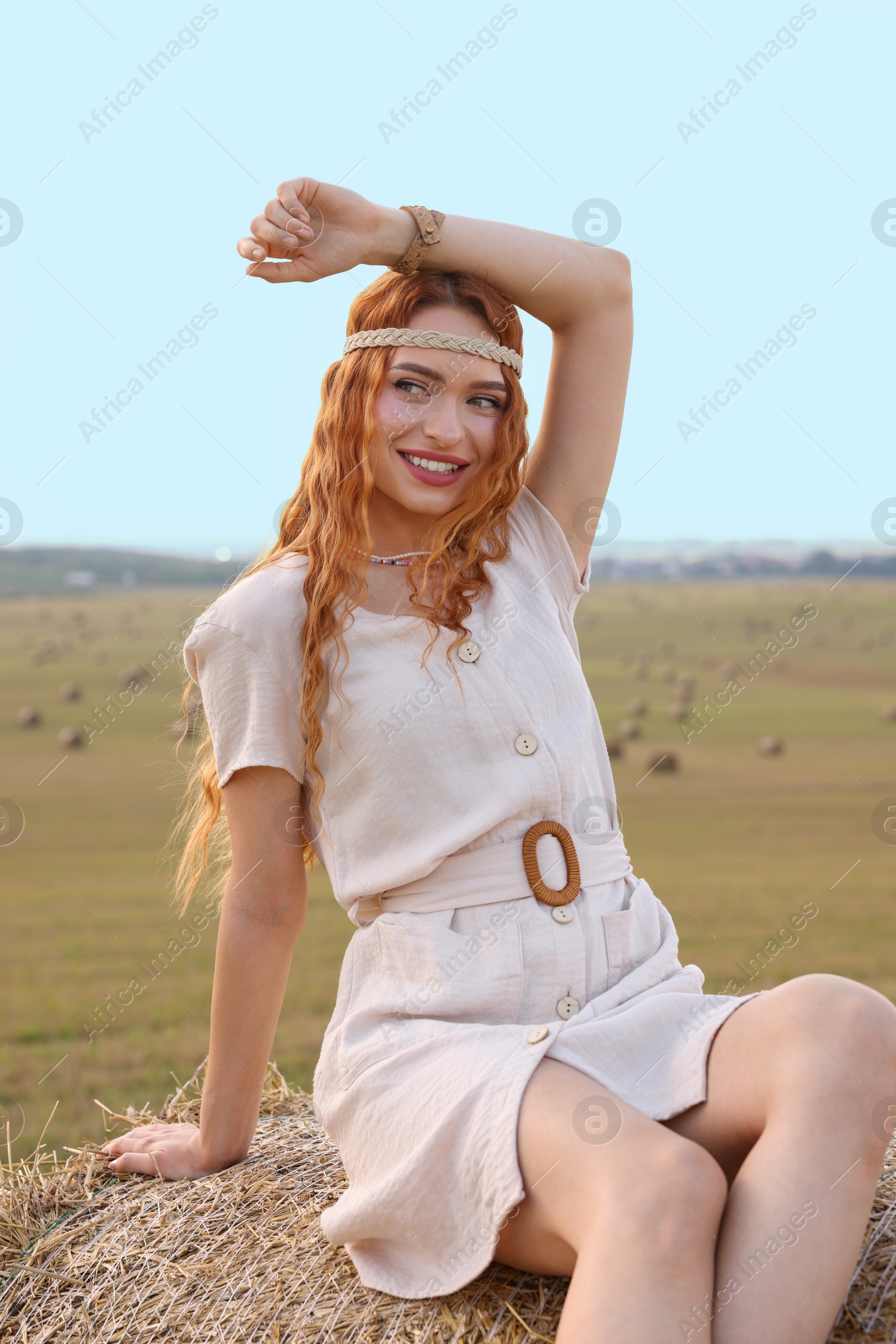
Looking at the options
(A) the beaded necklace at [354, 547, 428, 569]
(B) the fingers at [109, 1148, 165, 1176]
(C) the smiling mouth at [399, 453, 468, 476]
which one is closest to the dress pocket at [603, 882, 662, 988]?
(A) the beaded necklace at [354, 547, 428, 569]

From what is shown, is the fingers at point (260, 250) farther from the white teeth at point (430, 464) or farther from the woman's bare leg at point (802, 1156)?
the woman's bare leg at point (802, 1156)

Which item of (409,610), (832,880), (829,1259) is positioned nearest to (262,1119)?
(409,610)

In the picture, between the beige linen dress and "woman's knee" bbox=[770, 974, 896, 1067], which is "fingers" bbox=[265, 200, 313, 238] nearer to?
the beige linen dress

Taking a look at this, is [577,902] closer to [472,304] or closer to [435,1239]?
[435,1239]

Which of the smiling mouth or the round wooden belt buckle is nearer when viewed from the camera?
the round wooden belt buckle

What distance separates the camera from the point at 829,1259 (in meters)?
1.65

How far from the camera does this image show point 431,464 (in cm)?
232

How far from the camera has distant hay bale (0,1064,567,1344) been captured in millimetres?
1938

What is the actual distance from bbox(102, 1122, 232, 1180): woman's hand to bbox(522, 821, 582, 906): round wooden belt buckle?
101 cm

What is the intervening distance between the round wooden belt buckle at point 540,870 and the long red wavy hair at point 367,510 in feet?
1.24

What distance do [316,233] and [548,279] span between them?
0.46 meters

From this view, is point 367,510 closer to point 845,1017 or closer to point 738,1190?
point 845,1017

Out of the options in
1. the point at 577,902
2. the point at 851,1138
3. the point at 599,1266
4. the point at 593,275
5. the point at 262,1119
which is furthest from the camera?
the point at 262,1119

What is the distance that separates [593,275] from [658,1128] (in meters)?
1.58
